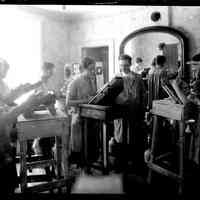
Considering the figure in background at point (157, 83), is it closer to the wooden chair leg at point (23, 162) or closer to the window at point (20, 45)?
the window at point (20, 45)

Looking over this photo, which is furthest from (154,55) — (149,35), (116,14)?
(116,14)

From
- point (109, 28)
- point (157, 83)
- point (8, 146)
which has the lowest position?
point (8, 146)

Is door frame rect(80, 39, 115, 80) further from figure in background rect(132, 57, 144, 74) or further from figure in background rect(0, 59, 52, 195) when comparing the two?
figure in background rect(0, 59, 52, 195)

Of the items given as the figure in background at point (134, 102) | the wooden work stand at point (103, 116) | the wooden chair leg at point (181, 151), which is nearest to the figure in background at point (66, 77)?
the wooden work stand at point (103, 116)

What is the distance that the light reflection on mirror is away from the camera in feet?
10.8

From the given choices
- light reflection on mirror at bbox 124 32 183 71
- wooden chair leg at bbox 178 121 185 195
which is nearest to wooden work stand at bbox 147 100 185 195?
wooden chair leg at bbox 178 121 185 195

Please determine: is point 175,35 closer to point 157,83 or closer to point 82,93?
point 157,83

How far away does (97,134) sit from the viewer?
10.2 feet

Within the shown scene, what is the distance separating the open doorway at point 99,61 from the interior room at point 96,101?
0.04 ft

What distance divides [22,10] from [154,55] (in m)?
1.58

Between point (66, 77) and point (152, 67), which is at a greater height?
point (152, 67)

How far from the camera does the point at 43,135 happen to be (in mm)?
2240

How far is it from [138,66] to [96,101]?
0.93 m

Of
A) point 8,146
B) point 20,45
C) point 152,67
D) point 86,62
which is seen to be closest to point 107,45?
point 86,62
